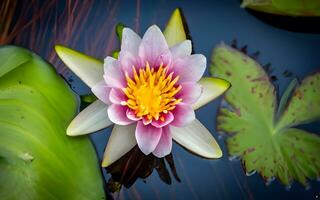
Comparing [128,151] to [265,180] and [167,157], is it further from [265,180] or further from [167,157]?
[265,180]

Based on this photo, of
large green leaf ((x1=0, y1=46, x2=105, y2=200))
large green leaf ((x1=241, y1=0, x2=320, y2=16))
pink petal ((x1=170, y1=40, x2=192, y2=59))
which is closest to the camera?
large green leaf ((x1=0, y1=46, x2=105, y2=200))

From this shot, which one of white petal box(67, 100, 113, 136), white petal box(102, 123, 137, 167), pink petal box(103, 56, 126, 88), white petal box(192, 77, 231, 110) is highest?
pink petal box(103, 56, 126, 88)

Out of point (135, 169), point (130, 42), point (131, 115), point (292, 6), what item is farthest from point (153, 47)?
point (292, 6)

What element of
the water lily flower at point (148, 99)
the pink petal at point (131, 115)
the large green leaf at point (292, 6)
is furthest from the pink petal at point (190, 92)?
the large green leaf at point (292, 6)

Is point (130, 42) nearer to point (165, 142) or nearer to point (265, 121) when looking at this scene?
point (165, 142)

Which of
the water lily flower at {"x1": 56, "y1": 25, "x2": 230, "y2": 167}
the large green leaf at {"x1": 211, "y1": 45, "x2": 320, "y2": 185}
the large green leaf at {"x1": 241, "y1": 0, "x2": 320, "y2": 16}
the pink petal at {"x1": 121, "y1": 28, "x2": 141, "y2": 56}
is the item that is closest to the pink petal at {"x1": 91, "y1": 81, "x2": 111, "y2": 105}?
the water lily flower at {"x1": 56, "y1": 25, "x2": 230, "y2": 167}

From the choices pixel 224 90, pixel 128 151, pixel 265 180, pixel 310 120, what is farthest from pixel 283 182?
pixel 128 151

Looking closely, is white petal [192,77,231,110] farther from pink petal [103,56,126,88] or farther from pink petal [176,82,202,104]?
pink petal [103,56,126,88]
